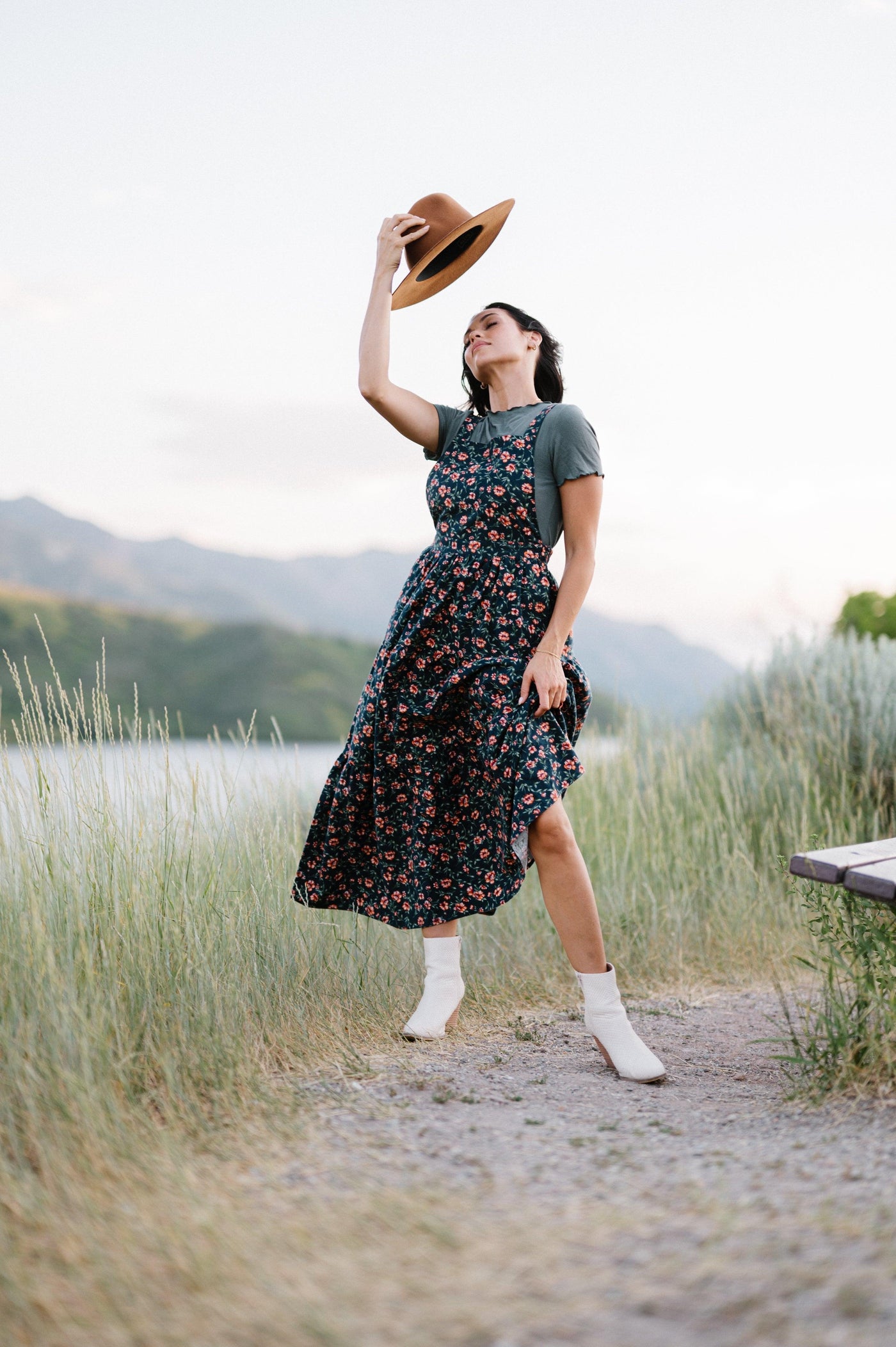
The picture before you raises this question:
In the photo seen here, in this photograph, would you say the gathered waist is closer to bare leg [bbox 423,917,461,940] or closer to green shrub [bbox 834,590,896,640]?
bare leg [bbox 423,917,461,940]

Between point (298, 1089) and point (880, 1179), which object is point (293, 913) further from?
point (880, 1179)

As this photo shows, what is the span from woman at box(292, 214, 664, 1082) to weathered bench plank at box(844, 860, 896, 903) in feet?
1.90

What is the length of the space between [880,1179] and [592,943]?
842 mm

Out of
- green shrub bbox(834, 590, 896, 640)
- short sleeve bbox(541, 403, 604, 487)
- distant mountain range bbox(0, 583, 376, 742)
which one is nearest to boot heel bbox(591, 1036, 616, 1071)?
short sleeve bbox(541, 403, 604, 487)

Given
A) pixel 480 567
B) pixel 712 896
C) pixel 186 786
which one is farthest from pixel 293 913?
pixel 712 896

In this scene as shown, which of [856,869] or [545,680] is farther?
[545,680]

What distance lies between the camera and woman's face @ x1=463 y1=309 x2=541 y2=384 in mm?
2801

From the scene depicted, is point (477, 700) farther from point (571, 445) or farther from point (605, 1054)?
point (605, 1054)

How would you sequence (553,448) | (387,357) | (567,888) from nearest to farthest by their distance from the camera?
(567,888)
(553,448)
(387,357)

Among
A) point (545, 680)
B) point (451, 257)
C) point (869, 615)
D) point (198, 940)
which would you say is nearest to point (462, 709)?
point (545, 680)

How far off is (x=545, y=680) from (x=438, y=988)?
85 centimetres

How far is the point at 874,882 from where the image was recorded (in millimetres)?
2162

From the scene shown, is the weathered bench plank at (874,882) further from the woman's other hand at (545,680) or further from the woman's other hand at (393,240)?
the woman's other hand at (393,240)

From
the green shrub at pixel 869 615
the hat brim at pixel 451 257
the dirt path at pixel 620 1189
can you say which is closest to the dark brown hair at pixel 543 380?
the hat brim at pixel 451 257
